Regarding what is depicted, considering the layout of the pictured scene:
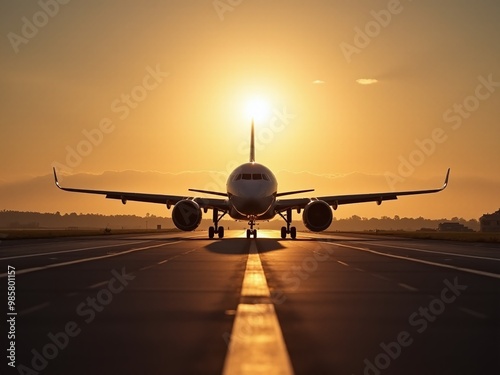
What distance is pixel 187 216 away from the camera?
43219 millimetres

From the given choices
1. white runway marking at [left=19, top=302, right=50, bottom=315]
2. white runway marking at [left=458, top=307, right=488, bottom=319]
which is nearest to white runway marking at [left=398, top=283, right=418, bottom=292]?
white runway marking at [left=458, top=307, right=488, bottom=319]

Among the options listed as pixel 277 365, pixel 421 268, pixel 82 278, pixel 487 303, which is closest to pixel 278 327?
pixel 277 365

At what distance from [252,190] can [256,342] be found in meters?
34.7

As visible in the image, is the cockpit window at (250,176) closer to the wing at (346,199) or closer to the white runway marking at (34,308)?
the wing at (346,199)

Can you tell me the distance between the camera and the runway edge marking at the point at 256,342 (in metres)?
6.11

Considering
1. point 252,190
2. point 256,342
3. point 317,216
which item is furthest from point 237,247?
point 256,342

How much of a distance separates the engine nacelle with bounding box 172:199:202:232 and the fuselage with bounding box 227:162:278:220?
2.51 m

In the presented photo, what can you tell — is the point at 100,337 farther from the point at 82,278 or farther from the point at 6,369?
the point at 82,278

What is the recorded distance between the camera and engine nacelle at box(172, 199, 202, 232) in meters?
42.9

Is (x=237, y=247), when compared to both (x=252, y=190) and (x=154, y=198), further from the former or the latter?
(x=154, y=198)

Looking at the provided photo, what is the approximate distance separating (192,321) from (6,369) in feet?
10.2

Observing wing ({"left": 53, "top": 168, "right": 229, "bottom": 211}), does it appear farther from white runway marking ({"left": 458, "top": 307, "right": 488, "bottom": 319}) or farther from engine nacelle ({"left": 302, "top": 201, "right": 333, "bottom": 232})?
white runway marking ({"left": 458, "top": 307, "right": 488, "bottom": 319})

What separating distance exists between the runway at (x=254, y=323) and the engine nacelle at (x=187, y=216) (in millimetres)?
26112

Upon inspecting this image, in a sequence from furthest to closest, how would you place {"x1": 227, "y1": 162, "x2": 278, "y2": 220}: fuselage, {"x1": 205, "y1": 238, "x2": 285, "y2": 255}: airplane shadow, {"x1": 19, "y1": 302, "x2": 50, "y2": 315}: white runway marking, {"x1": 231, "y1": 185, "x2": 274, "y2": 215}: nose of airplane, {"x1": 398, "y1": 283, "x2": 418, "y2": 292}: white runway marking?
1. {"x1": 227, "y1": 162, "x2": 278, "y2": 220}: fuselage
2. {"x1": 231, "y1": 185, "x2": 274, "y2": 215}: nose of airplane
3. {"x1": 205, "y1": 238, "x2": 285, "y2": 255}: airplane shadow
4. {"x1": 398, "y1": 283, "x2": 418, "y2": 292}: white runway marking
5. {"x1": 19, "y1": 302, "x2": 50, "y2": 315}: white runway marking
